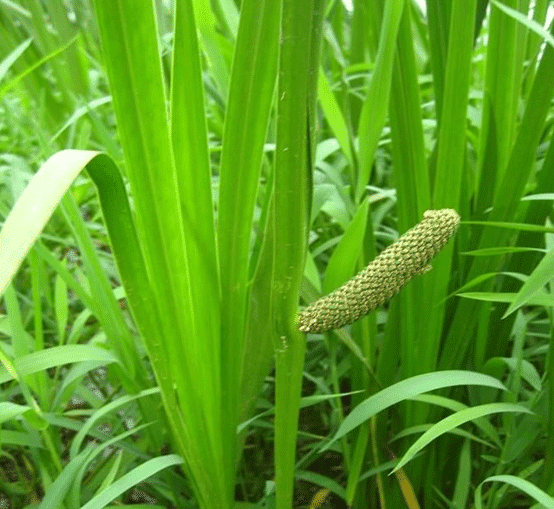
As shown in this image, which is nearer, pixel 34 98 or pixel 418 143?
pixel 418 143

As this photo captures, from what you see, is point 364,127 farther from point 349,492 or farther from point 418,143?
point 349,492

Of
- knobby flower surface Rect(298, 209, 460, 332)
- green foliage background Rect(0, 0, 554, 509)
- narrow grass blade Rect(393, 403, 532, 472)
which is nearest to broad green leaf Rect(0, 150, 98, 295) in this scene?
green foliage background Rect(0, 0, 554, 509)

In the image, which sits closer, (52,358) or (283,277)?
(283,277)

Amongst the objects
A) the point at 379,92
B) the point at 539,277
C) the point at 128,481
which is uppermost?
the point at 379,92

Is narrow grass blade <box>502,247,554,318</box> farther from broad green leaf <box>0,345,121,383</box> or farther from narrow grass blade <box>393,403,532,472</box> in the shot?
broad green leaf <box>0,345,121,383</box>

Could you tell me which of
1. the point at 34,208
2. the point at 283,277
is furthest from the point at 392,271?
the point at 34,208

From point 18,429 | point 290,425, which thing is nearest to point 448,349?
point 290,425

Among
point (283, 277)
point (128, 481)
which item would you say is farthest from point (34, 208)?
point (128, 481)

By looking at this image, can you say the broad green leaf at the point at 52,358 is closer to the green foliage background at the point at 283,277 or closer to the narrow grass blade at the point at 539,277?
the green foliage background at the point at 283,277

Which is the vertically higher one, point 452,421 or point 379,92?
point 379,92

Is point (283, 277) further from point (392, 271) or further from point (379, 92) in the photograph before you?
point (379, 92)
